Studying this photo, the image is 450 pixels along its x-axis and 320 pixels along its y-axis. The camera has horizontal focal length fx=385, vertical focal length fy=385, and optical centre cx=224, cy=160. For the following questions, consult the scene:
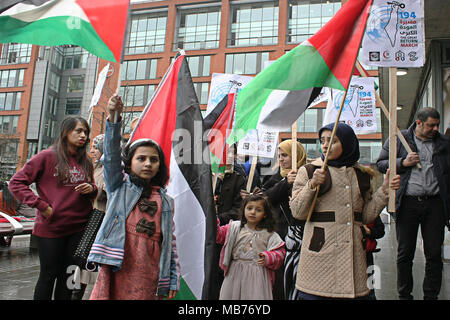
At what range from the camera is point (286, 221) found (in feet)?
14.4

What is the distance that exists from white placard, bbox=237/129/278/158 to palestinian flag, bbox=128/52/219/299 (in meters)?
3.53

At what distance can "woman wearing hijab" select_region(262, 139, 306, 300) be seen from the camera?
12.2ft

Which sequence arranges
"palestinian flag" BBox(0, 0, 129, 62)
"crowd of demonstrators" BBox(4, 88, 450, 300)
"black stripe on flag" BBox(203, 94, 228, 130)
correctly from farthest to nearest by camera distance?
"black stripe on flag" BBox(203, 94, 228, 130), "palestinian flag" BBox(0, 0, 129, 62), "crowd of demonstrators" BBox(4, 88, 450, 300)

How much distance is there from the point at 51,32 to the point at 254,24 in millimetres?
42294

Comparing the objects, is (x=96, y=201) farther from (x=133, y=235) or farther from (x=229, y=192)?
(x=229, y=192)

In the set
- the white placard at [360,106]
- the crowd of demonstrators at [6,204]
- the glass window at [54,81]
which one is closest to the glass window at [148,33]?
the glass window at [54,81]

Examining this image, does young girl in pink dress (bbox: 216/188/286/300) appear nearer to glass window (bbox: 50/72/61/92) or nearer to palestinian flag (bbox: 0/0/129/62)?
palestinian flag (bbox: 0/0/129/62)

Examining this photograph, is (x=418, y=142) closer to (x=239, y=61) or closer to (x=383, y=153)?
(x=383, y=153)

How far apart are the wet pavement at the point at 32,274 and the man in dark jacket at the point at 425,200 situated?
48 centimetres

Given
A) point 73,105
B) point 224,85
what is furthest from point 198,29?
point 224,85

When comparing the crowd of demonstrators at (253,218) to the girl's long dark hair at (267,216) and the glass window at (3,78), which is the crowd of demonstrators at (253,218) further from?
the glass window at (3,78)

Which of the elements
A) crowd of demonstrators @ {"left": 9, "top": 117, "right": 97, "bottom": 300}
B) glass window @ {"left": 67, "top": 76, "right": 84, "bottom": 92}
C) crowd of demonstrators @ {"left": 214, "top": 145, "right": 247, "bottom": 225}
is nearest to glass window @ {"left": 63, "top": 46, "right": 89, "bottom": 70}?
glass window @ {"left": 67, "top": 76, "right": 84, "bottom": 92}

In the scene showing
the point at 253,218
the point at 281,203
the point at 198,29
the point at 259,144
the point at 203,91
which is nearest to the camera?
the point at 253,218
